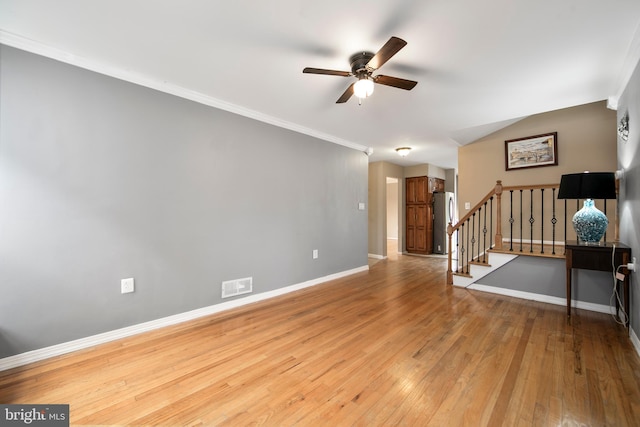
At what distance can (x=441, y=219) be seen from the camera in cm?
708

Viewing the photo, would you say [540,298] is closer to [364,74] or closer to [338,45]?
[364,74]

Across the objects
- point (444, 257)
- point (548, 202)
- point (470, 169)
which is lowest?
point (444, 257)

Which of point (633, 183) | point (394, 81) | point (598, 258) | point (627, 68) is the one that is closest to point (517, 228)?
point (598, 258)

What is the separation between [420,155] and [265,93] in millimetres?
4271

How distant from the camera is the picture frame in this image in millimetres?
4234

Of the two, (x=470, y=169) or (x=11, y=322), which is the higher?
(x=470, y=169)

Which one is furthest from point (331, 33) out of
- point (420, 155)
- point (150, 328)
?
point (420, 155)

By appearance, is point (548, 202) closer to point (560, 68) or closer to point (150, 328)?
point (560, 68)

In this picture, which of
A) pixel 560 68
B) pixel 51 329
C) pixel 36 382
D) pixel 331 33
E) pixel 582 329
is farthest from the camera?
pixel 582 329

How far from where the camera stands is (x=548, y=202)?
14.0ft

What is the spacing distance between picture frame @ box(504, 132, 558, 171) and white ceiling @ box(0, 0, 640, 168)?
1.20 meters

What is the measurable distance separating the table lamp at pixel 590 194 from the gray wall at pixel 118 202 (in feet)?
10.8

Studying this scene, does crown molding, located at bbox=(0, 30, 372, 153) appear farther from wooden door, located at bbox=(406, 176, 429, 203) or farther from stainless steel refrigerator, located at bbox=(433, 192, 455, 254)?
stainless steel refrigerator, located at bbox=(433, 192, 455, 254)

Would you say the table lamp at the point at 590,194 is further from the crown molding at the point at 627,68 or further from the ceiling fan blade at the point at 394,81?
the ceiling fan blade at the point at 394,81
